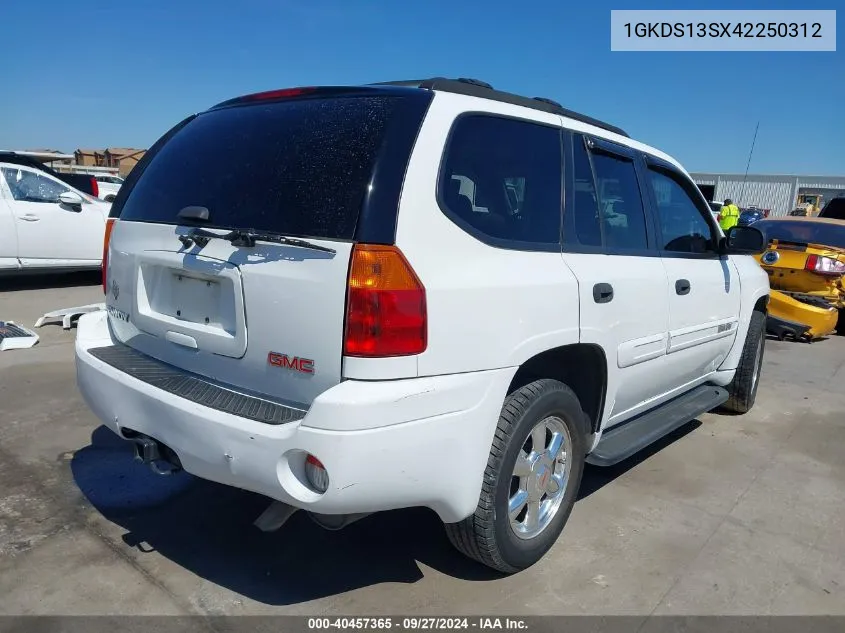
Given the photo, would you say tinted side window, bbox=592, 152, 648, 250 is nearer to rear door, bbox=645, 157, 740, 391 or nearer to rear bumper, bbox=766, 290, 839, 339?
rear door, bbox=645, 157, 740, 391

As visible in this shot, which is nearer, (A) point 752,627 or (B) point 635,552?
(A) point 752,627

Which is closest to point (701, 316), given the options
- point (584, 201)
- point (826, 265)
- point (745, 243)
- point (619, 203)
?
point (745, 243)

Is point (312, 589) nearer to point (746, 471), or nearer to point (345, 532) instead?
point (345, 532)

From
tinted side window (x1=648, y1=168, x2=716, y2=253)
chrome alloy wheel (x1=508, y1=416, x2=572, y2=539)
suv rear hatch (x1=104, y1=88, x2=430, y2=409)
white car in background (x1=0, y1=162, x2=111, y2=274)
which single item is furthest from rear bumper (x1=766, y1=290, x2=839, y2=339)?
white car in background (x1=0, y1=162, x2=111, y2=274)

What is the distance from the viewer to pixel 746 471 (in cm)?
405

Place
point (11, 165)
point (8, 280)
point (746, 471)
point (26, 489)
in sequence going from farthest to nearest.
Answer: point (8, 280) → point (11, 165) → point (746, 471) → point (26, 489)

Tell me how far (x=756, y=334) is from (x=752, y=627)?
2.94 metres

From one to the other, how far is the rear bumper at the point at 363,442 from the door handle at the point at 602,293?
2.13 feet

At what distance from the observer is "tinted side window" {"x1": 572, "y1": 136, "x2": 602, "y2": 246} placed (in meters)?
2.92

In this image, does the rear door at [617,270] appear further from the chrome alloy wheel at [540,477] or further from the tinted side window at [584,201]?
the chrome alloy wheel at [540,477]

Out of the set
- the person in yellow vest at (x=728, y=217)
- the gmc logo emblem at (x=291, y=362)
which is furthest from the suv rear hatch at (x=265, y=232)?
the person in yellow vest at (x=728, y=217)

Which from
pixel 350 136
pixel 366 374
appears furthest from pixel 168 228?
pixel 366 374

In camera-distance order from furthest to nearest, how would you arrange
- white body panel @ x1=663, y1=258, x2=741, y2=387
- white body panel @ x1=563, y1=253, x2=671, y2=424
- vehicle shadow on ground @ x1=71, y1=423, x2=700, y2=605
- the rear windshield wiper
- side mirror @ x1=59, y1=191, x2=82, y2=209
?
side mirror @ x1=59, y1=191, x2=82, y2=209, white body panel @ x1=663, y1=258, x2=741, y2=387, white body panel @ x1=563, y1=253, x2=671, y2=424, vehicle shadow on ground @ x1=71, y1=423, x2=700, y2=605, the rear windshield wiper

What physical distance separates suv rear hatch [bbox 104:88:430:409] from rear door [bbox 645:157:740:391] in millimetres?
1862
